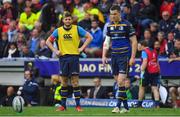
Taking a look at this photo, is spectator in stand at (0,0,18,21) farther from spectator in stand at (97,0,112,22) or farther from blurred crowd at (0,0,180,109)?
spectator in stand at (97,0,112,22)

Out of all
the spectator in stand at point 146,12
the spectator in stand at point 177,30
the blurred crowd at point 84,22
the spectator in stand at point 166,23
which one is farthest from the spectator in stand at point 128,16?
Answer: the spectator in stand at point 177,30

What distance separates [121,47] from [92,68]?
19.3 ft

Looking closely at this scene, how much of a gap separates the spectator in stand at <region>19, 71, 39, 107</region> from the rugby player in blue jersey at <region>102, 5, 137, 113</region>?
5593 mm

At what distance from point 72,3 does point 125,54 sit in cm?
924

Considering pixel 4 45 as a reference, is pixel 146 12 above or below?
above

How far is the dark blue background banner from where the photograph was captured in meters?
21.2

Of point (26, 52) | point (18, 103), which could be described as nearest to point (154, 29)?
point (26, 52)

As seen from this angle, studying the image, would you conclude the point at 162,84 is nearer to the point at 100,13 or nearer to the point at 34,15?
the point at 100,13

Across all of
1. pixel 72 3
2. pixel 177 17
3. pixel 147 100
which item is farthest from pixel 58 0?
pixel 147 100

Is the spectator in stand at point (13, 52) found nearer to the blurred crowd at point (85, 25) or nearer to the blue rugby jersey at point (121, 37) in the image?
the blurred crowd at point (85, 25)

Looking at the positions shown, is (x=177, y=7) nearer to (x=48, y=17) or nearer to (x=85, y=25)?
(x=85, y=25)

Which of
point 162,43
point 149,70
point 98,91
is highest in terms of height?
point 162,43

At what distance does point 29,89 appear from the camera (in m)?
21.5

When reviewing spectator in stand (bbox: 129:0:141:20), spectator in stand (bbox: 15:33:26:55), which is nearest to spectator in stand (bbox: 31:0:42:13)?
spectator in stand (bbox: 15:33:26:55)
